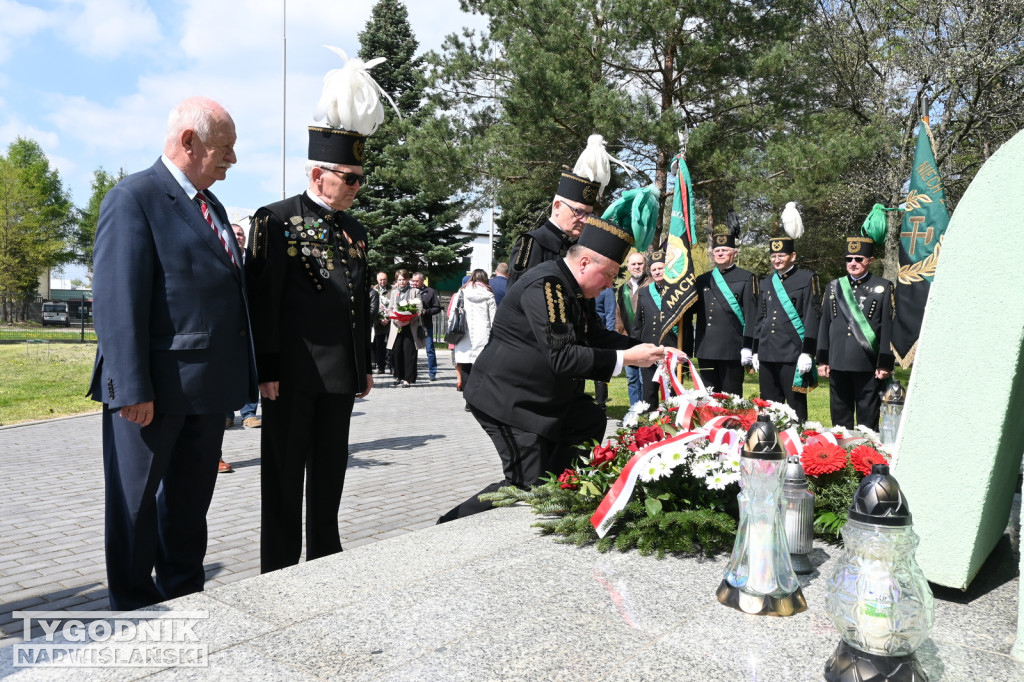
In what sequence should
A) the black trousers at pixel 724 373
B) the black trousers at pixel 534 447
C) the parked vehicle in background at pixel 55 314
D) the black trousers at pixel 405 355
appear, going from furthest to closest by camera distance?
the parked vehicle in background at pixel 55 314
the black trousers at pixel 405 355
the black trousers at pixel 724 373
the black trousers at pixel 534 447

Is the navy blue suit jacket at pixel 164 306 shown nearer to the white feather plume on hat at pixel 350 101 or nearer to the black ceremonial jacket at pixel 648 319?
the white feather plume on hat at pixel 350 101

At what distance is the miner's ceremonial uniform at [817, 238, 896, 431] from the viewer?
24.4 ft

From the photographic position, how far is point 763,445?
8.25 ft

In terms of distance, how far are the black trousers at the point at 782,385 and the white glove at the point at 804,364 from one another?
181mm

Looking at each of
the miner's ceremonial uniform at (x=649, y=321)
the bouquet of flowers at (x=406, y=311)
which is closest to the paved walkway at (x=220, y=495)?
the miner's ceremonial uniform at (x=649, y=321)

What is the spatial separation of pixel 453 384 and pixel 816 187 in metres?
8.88

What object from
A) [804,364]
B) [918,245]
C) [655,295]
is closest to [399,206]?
[655,295]

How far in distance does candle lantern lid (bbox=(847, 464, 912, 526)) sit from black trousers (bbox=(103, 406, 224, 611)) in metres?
2.51

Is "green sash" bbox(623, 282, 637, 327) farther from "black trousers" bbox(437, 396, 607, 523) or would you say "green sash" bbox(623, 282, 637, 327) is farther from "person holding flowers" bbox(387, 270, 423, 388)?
"black trousers" bbox(437, 396, 607, 523)

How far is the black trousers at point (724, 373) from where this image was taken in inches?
344

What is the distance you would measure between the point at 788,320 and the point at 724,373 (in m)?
0.94

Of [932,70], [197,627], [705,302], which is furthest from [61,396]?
[932,70]

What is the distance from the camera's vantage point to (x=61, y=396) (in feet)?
40.7

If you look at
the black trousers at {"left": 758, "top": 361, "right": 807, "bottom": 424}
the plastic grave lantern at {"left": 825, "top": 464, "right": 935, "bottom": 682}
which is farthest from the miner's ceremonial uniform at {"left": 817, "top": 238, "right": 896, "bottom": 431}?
the plastic grave lantern at {"left": 825, "top": 464, "right": 935, "bottom": 682}
